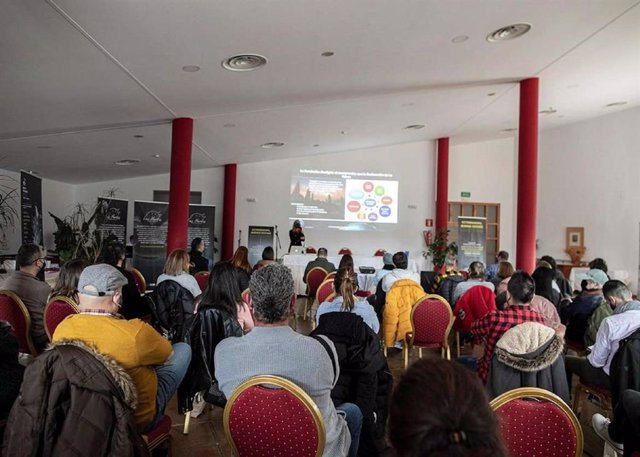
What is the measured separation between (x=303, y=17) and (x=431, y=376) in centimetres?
392

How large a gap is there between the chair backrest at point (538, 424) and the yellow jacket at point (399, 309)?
269 centimetres

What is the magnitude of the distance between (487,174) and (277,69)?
29.6 ft

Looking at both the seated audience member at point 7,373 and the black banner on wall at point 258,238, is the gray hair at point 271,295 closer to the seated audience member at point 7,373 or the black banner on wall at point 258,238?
the seated audience member at point 7,373

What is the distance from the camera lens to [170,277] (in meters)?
3.95

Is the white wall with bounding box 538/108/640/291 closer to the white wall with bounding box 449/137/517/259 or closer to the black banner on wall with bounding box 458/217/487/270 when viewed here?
the white wall with bounding box 449/137/517/259

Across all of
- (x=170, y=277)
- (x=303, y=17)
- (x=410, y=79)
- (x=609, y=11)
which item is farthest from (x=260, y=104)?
(x=609, y=11)

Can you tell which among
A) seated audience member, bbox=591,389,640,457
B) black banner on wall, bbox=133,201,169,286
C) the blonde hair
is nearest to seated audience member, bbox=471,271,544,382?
seated audience member, bbox=591,389,640,457

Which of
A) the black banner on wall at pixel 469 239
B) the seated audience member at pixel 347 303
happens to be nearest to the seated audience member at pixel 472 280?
the seated audience member at pixel 347 303

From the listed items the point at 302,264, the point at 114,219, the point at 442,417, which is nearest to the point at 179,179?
the point at 302,264

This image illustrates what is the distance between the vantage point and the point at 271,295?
5.82 ft

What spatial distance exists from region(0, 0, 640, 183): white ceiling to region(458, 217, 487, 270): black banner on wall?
2.71 m

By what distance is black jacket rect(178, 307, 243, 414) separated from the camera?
8.63 ft

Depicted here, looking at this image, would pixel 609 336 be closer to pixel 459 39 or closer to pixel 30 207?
pixel 459 39

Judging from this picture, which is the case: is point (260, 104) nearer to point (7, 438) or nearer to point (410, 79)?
point (410, 79)
